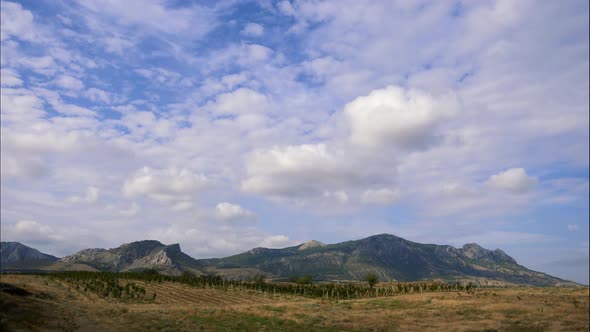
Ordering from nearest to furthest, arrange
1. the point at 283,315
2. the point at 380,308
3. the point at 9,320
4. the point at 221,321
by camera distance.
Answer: the point at 9,320 → the point at 221,321 → the point at 283,315 → the point at 380,308

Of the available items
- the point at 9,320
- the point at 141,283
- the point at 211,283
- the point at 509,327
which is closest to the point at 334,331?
the point at 509,327

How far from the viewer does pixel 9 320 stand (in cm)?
3541

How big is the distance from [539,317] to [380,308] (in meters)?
22.3

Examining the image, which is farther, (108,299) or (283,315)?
(108,299)

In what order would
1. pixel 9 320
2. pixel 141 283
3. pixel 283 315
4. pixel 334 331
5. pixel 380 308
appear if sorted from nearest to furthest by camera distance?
pixel 9 320 → pixel 334 331 → pixel 283 315 → pixel 380 308 → pixel 141 283

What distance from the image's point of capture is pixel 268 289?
125375 mm

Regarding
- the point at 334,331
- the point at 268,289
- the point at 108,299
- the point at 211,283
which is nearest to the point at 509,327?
the point at 334,331

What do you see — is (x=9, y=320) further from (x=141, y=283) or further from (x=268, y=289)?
(x=268, y=289)

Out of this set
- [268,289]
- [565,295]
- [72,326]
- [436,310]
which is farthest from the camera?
[268,289]

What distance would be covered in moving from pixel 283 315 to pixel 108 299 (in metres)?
41.9

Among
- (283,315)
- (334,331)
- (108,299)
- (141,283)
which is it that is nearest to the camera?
(334,331)

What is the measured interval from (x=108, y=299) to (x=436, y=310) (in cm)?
6086

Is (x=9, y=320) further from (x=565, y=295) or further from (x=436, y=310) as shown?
(x=565, y=295)

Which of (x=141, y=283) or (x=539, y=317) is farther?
(x=141, y=283)
